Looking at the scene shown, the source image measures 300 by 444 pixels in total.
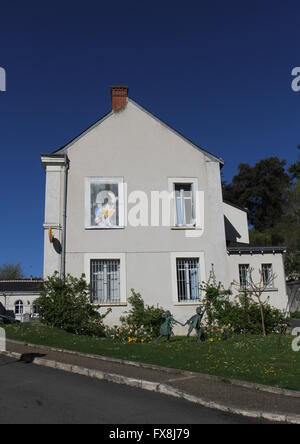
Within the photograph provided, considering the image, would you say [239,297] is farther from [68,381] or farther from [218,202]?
[68,381]

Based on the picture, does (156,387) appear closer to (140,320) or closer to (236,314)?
(140,320)

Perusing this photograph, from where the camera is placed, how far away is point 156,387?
788 centimetres

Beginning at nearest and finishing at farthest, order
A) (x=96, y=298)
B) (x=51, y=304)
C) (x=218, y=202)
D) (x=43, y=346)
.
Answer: (x=43, y=346) → (x=51, y=304) → (x=96, y=298) → (x=218, y=202)

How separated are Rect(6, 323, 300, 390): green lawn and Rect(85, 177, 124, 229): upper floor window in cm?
491

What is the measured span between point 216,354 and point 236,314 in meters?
6.11

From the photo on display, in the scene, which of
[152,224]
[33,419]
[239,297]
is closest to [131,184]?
[152,224]

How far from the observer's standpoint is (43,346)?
41.3ft

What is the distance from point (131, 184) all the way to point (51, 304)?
600cm

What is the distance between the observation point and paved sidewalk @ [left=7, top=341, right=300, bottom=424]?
21.0 feet

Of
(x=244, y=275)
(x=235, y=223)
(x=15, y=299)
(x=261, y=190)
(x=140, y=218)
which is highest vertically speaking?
(x=261, y=190)

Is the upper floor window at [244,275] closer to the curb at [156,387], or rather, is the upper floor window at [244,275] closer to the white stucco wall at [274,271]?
the white stucco wall at [274,271]

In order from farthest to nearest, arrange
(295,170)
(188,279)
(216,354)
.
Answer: (295,170) < (188,279) < (216,354)

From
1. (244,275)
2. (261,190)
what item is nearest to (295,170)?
(261,190)

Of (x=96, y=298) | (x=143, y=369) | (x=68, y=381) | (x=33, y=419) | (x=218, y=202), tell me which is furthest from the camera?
(x=218, y=202)
